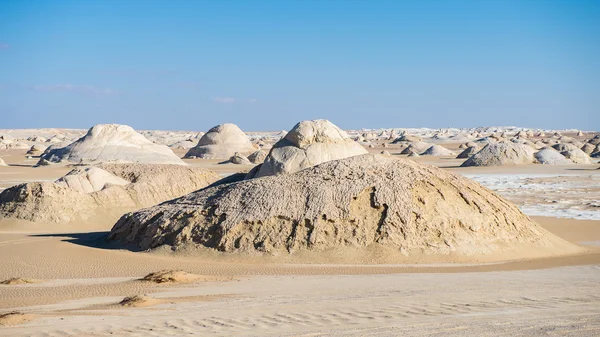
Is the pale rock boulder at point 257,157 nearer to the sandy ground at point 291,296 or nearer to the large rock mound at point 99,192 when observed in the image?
the large rock mound at point 99,192

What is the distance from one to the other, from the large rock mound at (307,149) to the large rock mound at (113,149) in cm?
1791

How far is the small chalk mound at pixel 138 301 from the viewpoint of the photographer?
7481mm

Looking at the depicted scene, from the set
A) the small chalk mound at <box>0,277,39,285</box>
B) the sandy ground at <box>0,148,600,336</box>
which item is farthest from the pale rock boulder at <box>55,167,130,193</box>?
the small chalk mound at <box>0,277,39,285</box>

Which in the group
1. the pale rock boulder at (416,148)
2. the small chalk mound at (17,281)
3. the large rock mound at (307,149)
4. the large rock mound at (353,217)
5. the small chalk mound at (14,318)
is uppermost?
the pale rock boulder at (416,148)

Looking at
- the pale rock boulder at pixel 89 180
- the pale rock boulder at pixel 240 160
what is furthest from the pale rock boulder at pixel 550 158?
the pale rock boulder at pixel 89 180

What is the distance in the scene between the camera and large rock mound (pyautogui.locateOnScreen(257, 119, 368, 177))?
42.0ft

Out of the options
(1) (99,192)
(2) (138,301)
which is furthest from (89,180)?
(2) (138,301)

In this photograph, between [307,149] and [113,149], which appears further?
[113,149]

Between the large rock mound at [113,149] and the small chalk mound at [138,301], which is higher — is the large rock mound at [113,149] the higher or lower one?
the higher one

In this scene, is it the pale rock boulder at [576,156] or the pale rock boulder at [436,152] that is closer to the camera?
the pale rock boulder at [576,156]

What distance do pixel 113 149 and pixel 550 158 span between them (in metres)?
18.4

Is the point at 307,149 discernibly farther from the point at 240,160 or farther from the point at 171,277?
the point at 240,160

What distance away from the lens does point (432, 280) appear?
883cm

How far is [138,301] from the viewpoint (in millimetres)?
7566
